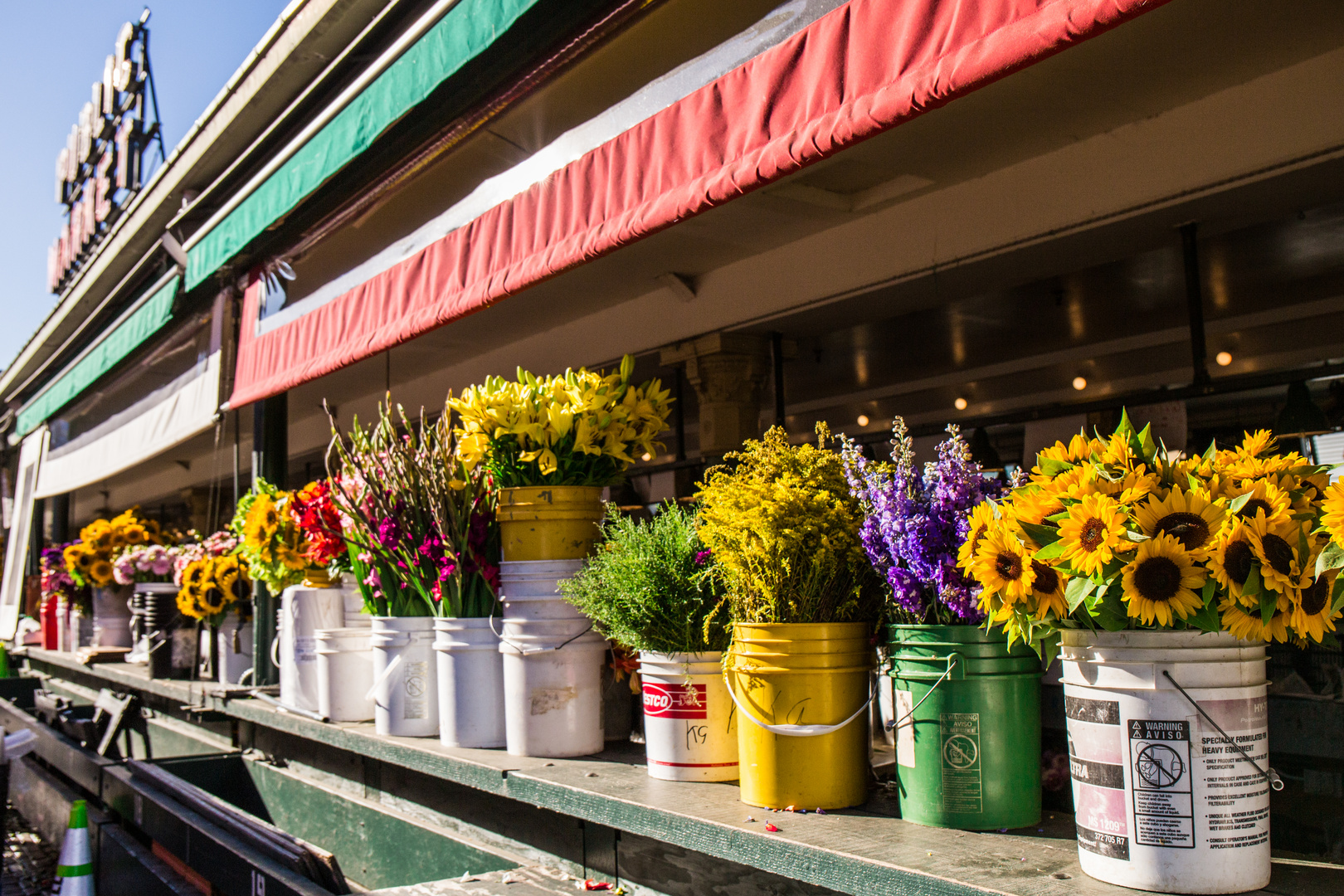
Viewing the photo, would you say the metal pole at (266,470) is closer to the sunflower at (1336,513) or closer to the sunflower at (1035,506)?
the sunflower at (1035,506)

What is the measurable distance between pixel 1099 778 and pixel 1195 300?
509cm

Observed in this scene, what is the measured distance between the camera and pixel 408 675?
8.77ft

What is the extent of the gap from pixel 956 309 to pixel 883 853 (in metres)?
7.64

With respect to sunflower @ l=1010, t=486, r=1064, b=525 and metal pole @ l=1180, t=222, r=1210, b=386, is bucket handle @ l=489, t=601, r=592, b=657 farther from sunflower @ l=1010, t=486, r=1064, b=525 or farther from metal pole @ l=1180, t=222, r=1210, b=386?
metal pole @ l=1180, t=222, r=1210, b=386

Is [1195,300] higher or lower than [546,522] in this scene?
higher

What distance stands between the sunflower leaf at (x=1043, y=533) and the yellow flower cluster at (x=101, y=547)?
6682mm

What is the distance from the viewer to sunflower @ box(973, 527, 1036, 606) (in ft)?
4.28

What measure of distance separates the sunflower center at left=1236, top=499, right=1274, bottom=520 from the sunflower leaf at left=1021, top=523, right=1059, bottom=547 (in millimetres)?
203

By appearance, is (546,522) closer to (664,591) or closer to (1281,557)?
(664,591)

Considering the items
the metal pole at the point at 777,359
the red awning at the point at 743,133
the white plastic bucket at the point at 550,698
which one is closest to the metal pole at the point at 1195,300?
the metal pole at the point at 777,359

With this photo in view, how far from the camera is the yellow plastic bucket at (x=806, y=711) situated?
163 centimetres

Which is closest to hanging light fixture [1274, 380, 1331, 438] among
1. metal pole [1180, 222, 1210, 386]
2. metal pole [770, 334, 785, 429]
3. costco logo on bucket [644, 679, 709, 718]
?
metal pole [1180, 222, 1210, 386]

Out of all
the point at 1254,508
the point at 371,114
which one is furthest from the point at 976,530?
the point at 371,114

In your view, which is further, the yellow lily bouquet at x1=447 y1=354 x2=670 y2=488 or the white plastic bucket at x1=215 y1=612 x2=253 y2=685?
the white plastic bucket at x1=215 y1=612 x2=253 y2=685
